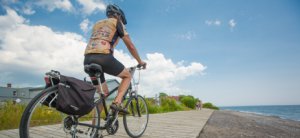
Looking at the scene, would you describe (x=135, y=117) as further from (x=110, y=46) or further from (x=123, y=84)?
(x=110, y=46)

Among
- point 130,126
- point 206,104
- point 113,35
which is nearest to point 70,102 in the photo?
point 113,35

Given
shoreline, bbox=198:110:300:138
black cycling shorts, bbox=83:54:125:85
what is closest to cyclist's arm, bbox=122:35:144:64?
black cycling shorts, bbox=83:54:125:85

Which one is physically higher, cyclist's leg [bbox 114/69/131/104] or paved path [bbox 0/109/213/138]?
cyclist's leg [bbox 114/69/131/104]

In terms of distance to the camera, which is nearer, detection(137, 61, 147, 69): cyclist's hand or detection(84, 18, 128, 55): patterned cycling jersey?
detection(84, 18, 128, 55): patterned cycling jersey

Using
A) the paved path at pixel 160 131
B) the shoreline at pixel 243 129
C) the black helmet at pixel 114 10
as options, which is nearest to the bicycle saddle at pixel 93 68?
the black helmet at pixel 114 10

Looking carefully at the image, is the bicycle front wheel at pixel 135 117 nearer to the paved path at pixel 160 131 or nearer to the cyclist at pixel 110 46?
the paved path at pixel 160 131

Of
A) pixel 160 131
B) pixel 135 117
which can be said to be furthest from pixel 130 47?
pixel 160 131

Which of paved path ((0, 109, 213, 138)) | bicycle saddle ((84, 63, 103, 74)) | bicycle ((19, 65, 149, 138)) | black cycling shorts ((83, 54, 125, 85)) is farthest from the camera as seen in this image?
paved path ((0, 109, 213, 138))

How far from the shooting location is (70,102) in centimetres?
221

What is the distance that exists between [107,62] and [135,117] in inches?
61.7

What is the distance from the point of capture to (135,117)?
406cm

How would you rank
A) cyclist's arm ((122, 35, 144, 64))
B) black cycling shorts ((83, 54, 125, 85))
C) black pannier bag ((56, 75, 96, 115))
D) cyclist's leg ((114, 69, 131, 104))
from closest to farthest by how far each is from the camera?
black pannier bag ((56, 75, 96, 115)), black cycling shorts ((83, 54, 125, 85)), cyclist's leg ((114, 69, 131, 104)), cyclist's arm ((122, 35, 144, 64))

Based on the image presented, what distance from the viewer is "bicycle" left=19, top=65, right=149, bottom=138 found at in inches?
79.9

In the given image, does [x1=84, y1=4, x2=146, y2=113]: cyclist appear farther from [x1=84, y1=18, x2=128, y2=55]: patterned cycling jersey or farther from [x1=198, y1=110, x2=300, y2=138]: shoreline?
[x1=198, y1=110, x2=300, y2=138]: shoreline
